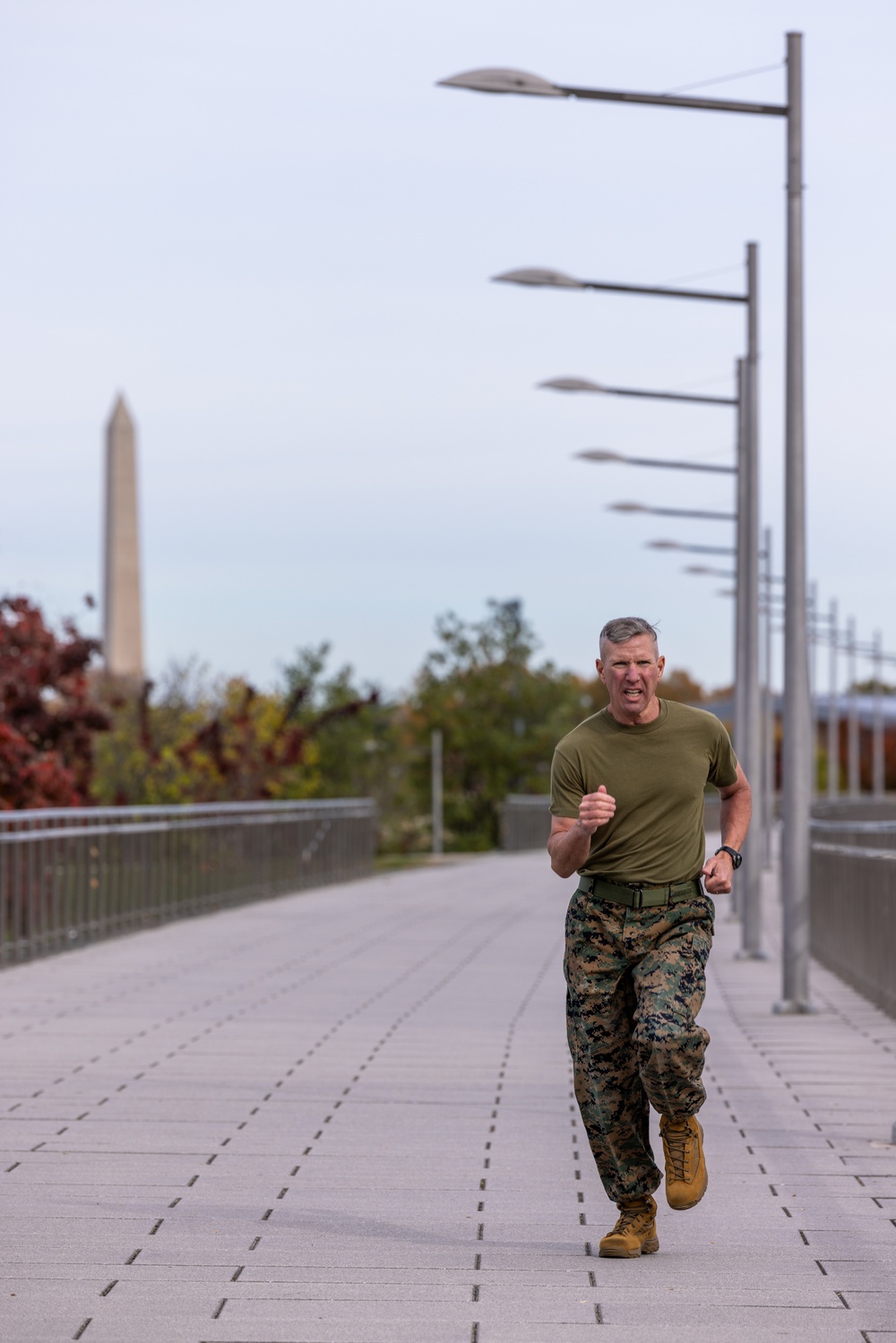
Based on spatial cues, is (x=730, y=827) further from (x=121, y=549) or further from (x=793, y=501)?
(x=121, y=549)

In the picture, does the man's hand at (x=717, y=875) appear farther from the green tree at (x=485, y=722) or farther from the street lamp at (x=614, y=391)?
the green tree at (x=485, y=722)

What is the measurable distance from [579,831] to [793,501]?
28.2ft

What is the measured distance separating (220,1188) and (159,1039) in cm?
425

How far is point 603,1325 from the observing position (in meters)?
5.39

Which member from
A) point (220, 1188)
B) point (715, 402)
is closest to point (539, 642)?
point (715, 402)

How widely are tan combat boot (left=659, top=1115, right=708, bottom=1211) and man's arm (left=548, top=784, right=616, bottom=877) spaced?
779mm

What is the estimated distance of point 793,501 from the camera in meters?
14.0

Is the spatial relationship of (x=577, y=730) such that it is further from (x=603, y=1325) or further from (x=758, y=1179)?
(x=758, y=1179)

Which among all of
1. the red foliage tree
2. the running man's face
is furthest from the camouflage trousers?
the red foliage tree

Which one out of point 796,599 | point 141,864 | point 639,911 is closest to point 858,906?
point 796,599

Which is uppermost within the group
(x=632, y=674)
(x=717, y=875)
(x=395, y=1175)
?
(x=632, y=674)

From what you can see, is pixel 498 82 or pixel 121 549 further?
pixel 121 549

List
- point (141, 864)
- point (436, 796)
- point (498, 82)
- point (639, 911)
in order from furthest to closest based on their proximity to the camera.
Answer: point (436, 796) → point (141, 864) → point (498, 82) → point (639, 911)

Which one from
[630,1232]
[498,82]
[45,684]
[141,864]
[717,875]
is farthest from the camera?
[45,684]
